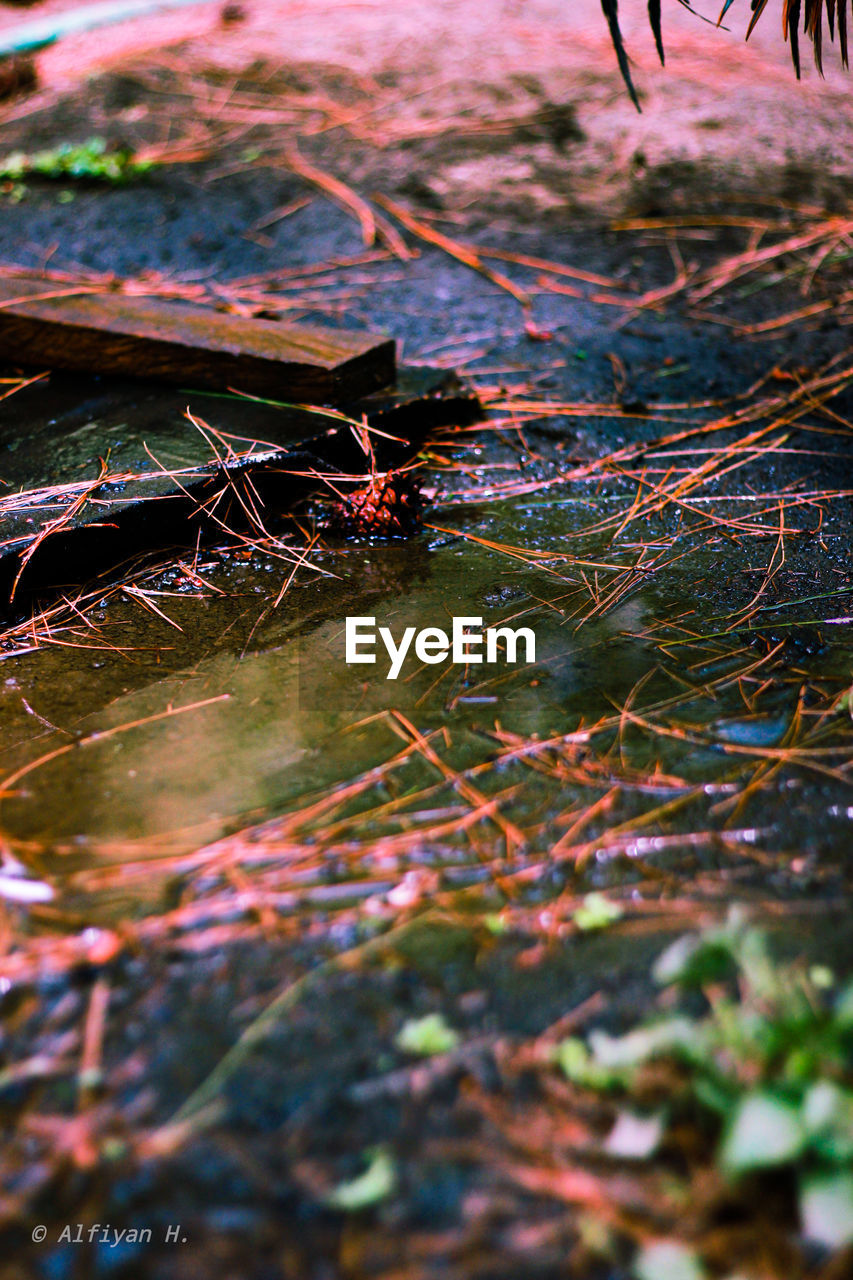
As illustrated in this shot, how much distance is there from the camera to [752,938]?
104cm

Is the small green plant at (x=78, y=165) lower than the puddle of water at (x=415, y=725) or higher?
higher

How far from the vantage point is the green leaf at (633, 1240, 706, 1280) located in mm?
845

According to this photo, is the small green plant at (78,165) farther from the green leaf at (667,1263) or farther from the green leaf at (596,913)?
the green leaf at (667,1263)

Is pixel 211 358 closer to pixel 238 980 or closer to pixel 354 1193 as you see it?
pixel 238 980

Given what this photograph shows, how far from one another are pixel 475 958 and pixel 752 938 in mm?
327

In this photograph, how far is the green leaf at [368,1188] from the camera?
0.91m

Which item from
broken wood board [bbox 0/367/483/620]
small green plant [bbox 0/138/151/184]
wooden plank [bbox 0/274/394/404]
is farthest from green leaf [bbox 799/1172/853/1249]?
small green plant [bbox 0/138/151/184]

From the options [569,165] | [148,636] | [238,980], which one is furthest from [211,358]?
[569,165]

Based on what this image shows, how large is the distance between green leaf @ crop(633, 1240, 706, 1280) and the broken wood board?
1545 millimetres

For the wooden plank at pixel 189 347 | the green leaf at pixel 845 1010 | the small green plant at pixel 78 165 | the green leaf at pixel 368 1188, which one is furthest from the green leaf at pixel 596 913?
the small green plant at pixel 78 165

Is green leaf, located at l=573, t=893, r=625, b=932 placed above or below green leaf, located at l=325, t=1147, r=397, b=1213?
below

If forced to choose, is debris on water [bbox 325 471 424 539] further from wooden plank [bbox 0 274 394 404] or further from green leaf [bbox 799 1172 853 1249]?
green leaf [bbox 799 1172 853 1249]

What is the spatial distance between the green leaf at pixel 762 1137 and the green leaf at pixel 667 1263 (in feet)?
0.30

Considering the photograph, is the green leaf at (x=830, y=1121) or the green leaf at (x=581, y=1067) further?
the green leaf at (x=581, y=1067)
